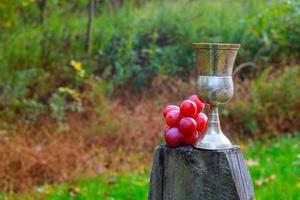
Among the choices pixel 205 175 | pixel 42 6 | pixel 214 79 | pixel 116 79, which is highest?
pixel 42 6

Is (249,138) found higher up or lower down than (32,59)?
lower down

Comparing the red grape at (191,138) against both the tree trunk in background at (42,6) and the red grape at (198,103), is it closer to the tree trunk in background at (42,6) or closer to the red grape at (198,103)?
the red grape at (198,103)

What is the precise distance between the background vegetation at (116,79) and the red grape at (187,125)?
275 centimetres

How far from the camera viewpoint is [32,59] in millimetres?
7680

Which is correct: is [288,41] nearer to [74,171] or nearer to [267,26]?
[267,26]

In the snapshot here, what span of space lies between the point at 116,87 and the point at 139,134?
1439 millimetres

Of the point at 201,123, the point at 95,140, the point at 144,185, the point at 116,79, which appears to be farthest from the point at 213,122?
the point at 116,79

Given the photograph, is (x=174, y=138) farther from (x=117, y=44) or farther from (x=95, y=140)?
(x=117, y=44)

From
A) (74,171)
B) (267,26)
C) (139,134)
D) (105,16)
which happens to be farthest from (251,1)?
(74,171)

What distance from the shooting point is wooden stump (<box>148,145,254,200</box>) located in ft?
8.22

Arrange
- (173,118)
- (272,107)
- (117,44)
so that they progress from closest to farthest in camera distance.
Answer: (173,118) → (272,107) → (117,44)

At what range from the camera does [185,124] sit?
8.45 feet

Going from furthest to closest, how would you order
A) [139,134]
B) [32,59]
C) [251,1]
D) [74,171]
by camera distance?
[251,1], [32,59], [139,134], [74,171]

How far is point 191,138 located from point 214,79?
27cm
